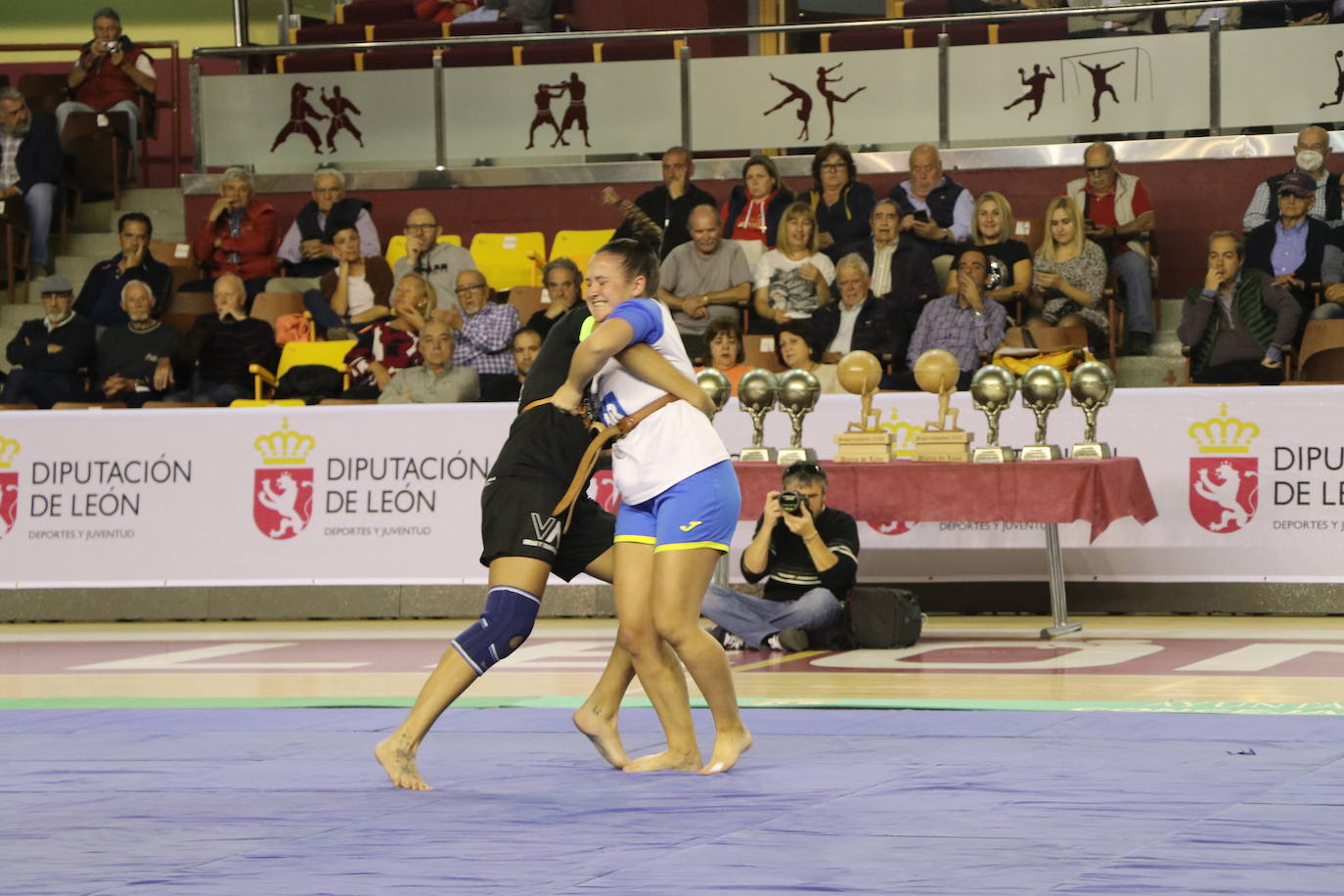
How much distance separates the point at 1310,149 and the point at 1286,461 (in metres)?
3.41

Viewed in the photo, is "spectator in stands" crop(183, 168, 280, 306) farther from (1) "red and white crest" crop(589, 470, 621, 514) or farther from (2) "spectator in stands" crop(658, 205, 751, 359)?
(1) "red and white crest" crop(589, 470, 621, 514)

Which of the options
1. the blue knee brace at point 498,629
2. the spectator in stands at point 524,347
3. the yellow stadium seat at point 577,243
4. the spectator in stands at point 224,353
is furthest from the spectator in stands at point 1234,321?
the blue knee brace at point 498,629

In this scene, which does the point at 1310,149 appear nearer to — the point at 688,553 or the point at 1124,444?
the point at 1124,444

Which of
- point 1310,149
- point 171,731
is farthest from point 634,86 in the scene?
point 171,731

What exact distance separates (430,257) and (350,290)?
0.72 meters

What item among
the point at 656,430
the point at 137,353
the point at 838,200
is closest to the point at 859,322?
the point at 838,200

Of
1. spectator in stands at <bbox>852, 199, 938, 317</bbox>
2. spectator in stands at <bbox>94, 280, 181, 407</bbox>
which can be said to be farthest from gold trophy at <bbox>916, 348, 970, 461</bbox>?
spectator in stands at <bbox>94, 280, 181, 407</bbox>

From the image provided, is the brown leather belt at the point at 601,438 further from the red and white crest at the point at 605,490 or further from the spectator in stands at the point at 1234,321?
the spectator in stands at the point at 1234,321

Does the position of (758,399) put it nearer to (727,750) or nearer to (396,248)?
(727,750)

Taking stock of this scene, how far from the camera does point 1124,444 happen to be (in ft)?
36.2

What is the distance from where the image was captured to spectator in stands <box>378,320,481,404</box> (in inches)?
488

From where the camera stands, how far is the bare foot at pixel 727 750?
568 centimetres

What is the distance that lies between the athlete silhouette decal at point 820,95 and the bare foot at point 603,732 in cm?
1014

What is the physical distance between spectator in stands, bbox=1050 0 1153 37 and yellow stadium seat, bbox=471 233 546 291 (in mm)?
4399
